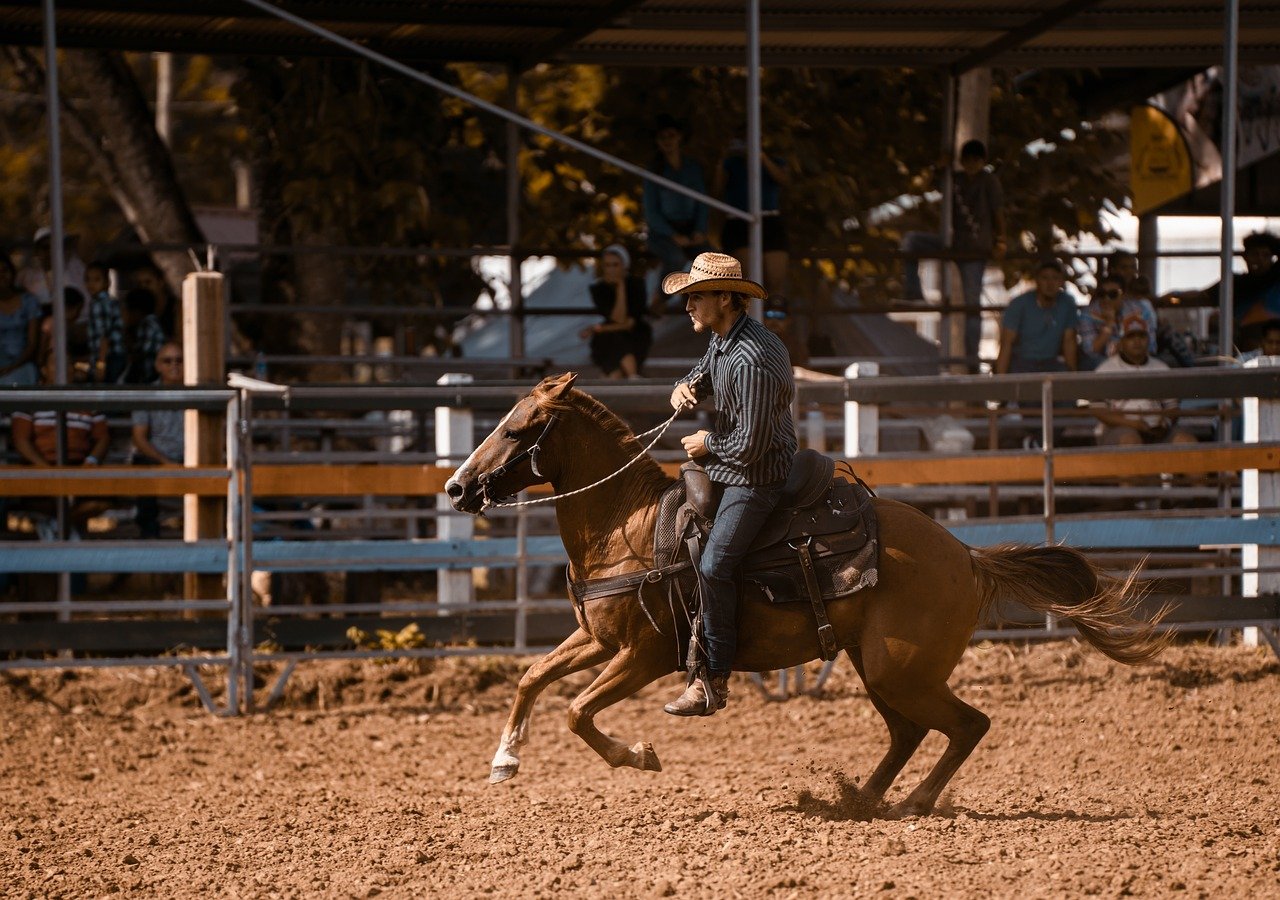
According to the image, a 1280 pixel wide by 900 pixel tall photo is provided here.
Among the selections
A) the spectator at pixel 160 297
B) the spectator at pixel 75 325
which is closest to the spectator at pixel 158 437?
the spectator at pixel 160 297

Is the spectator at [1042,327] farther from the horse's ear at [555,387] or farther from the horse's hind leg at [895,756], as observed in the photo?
the horse's ear at [555,387]

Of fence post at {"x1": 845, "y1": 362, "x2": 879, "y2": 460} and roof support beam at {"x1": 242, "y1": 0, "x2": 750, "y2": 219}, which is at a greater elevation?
roof support beam at {"x1": 242, "y1": 0, "x2": 750, "y2": 219}

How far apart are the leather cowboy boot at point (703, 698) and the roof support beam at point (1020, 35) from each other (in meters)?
7.99

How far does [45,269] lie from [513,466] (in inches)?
332

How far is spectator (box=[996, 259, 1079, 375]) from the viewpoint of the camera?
42.2 ft

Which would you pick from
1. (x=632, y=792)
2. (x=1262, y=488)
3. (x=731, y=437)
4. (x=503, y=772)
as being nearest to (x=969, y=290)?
(x=1262, y=488)

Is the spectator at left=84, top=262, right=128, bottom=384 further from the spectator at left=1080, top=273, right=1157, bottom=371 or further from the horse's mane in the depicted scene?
the spectator at left=1080, top=273, right=1157, bottom=371

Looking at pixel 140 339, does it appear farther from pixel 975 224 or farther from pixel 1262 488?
pixel 1262 488

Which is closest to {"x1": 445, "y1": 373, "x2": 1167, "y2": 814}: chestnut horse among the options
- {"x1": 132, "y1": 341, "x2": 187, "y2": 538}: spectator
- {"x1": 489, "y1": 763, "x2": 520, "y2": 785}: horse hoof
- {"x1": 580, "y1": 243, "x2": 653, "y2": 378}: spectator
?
{"x1": 489, "y1": 763, "x2": 520, "y2": 785}: horse hoof

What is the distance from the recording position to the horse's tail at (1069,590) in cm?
693

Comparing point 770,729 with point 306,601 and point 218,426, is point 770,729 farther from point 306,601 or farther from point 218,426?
point 306,601

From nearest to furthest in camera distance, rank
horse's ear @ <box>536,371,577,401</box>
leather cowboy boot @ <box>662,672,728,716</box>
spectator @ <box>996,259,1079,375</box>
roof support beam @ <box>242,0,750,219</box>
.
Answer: leather cowboy boot @ <box>662,672,728,716</box> < horse's ear @ <box>536,371,577,401</box> < roof support beam @ <box>242,0,750,219</box> < spectator @ <box>996,259,1079,375</box>

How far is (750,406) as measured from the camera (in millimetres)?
6469

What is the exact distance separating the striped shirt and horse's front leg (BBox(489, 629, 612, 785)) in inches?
36.0
